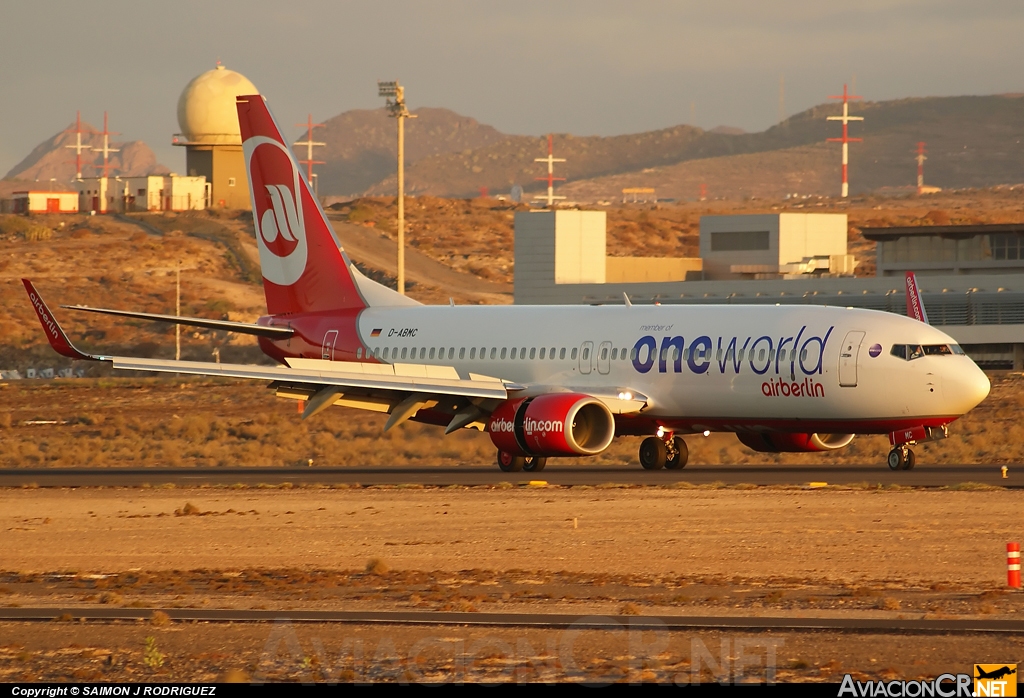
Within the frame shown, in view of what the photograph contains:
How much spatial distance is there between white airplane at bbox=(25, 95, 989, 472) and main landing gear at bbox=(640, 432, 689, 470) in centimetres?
3

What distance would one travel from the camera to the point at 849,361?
32281mm

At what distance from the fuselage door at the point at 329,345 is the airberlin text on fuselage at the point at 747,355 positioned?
374 inches

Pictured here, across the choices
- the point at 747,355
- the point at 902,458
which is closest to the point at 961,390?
the point at 902,458

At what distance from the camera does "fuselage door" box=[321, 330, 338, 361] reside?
1620 inches

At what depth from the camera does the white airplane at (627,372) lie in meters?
32.2

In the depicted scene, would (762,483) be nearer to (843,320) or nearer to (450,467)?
(843,320)

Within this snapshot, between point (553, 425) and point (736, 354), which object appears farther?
point (736, 354)

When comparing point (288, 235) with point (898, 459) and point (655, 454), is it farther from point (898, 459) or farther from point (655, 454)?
point (898, 459)

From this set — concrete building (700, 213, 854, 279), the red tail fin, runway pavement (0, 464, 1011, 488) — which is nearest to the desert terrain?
runway pavement (0, 464, 1011, 488)

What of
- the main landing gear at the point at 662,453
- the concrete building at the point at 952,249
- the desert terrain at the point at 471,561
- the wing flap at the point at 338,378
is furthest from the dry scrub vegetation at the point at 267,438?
the concrete building at the point at 952,249

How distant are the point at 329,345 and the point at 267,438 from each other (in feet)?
29.5

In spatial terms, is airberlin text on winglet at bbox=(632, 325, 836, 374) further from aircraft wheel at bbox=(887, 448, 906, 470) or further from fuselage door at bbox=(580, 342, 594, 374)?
aircraft wheel at bbox=(887, 448, 906, 470)

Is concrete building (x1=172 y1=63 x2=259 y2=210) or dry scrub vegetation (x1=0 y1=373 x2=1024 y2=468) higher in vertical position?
concrete building (x1=172 y1=63 x2=259 y2=210)

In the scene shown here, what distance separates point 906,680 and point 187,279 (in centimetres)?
11166
